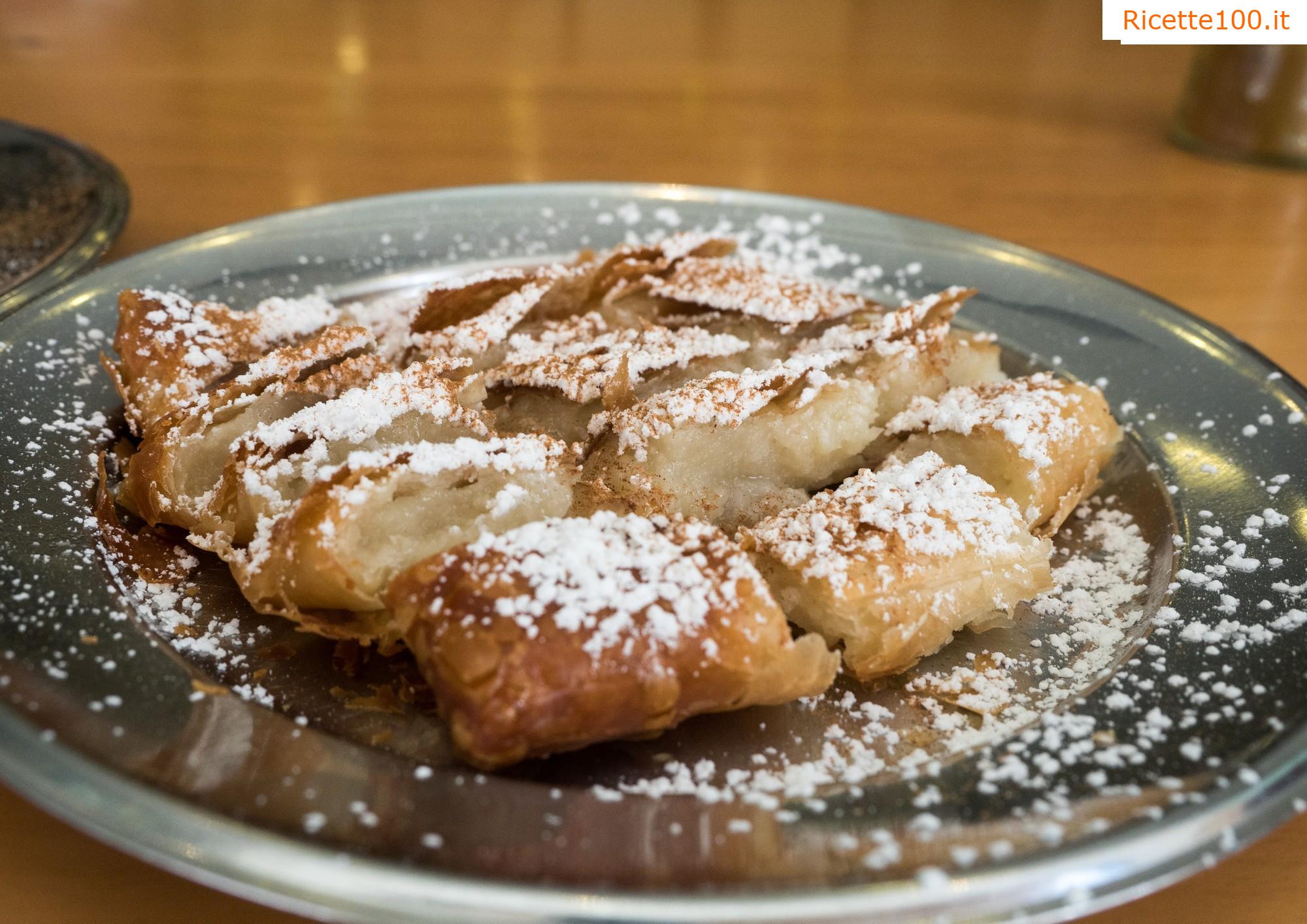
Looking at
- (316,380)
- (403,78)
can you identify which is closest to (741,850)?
(316,380)

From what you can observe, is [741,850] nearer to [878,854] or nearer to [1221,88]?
[878,854]

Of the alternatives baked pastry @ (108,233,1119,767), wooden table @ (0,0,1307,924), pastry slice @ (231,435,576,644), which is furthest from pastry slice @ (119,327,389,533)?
wooden table @ (0,0,1307,924)

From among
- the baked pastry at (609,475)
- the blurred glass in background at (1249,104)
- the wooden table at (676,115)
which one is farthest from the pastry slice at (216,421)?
the blurred glass in background at (1249,104)

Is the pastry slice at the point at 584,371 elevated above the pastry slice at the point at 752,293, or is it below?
below

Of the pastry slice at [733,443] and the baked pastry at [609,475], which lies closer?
the baked pastry at [609,475]

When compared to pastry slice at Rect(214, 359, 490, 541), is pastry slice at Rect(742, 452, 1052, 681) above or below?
below

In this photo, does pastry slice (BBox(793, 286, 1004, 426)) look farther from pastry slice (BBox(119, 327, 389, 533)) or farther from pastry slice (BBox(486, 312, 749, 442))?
pastry slice (BBox(119, 327, 389, 533))

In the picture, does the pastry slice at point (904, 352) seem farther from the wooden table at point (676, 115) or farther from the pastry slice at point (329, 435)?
the wooden table at point (676, 115)
